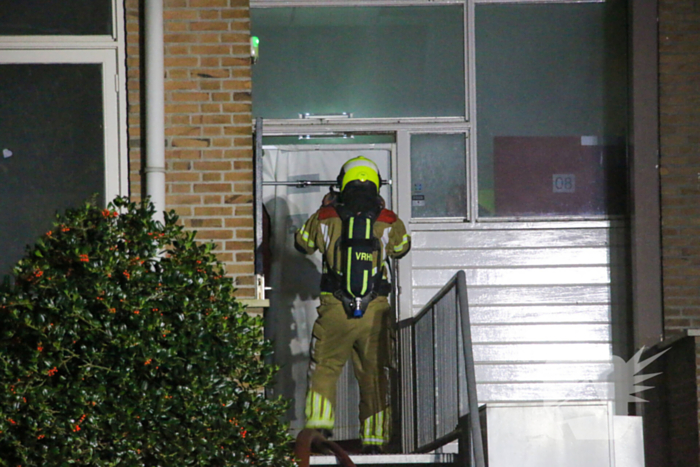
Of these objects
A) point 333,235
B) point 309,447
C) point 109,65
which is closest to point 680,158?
point 333,235

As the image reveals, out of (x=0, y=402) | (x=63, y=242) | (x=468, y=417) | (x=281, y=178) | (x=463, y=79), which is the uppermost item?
(x=463, y=79)

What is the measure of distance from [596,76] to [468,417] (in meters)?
4.05

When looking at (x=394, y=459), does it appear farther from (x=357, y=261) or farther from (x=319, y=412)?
(x=357, y=261)

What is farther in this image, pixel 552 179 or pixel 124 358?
pixel 552 179

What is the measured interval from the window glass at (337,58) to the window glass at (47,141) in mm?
2362

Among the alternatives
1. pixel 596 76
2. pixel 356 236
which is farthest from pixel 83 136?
pixel 596 76

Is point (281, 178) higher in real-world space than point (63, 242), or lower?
higher

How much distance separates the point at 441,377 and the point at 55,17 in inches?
143

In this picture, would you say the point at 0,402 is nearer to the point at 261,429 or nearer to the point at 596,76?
the point at 261,429

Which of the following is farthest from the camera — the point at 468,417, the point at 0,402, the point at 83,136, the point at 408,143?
the point at 408,143

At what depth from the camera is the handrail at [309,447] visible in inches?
206

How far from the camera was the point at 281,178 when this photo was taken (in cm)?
862

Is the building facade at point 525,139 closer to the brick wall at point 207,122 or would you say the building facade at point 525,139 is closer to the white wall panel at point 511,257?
the white wall panel at point 511,257

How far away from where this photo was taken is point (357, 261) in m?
6.51
